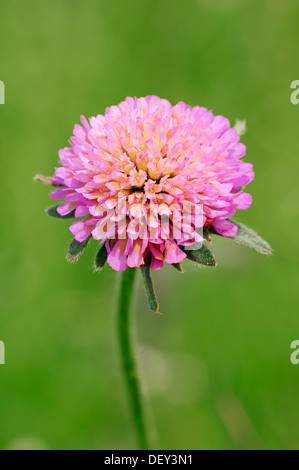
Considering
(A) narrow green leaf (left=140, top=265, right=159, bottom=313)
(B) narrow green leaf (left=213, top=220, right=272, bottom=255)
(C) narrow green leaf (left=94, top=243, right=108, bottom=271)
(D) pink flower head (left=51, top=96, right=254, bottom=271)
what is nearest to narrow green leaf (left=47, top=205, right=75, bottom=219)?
(D) pink flower head (left=51, top=96, right=254, bottom=271)

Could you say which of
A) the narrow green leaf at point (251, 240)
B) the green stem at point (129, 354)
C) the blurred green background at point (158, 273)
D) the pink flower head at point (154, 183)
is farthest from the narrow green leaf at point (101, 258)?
the blurred green background at point (158, 273)

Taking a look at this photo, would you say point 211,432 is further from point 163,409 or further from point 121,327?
point 121,327

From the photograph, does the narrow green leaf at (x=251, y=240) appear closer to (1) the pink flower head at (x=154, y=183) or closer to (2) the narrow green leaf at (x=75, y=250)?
(1) the pink flower head at (x=154, y=183)

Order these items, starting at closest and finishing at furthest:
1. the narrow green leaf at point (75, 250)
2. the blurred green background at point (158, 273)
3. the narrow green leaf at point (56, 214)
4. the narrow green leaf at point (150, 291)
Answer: the narrow green leaf at point (150, 291)
the narrow green leaf at point (75, 250)
the narrow green leaf at point (56, 214)
the blurred green background at point (158, 273)

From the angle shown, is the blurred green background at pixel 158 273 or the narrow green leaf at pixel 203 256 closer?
the narrow green leaf at pixel 203 256

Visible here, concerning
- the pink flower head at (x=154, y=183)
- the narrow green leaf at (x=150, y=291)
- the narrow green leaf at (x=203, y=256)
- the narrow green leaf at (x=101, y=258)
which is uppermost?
the pink flower head at (x=154, y=183)

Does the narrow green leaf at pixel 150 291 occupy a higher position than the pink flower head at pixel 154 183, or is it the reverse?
the pink flower head at pixel 154 183

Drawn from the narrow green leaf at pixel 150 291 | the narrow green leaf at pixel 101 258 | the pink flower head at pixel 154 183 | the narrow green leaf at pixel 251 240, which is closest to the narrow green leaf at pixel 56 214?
the pink flower head at pixel 154 183

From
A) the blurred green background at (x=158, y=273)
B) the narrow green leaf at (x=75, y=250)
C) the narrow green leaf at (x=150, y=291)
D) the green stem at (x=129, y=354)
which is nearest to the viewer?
the narrow green leaf at (x=150, y=291)
